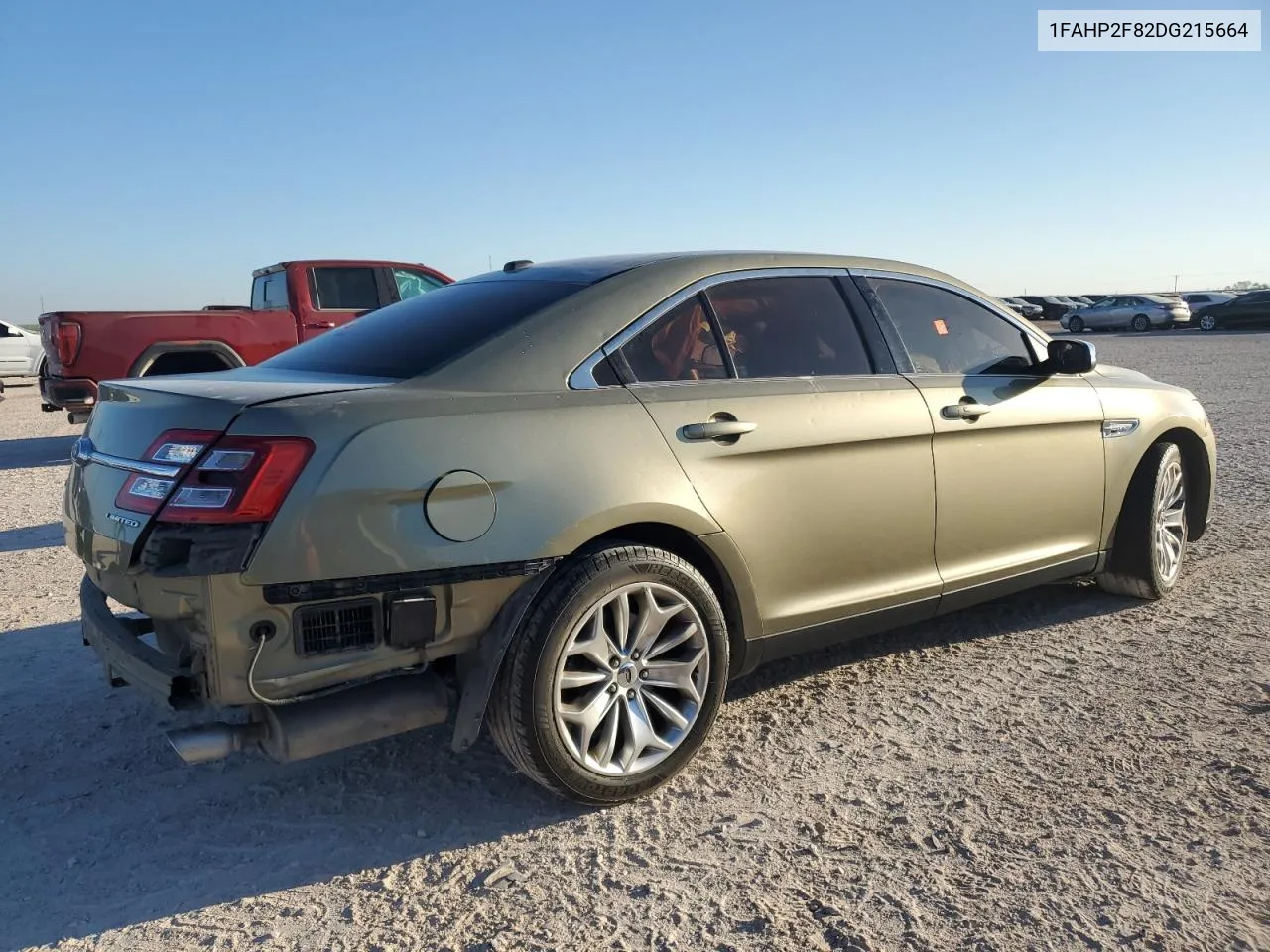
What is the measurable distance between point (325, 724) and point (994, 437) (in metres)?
2.76

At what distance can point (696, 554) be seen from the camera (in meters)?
3.25

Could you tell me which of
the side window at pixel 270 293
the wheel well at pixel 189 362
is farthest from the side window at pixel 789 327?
the side window at pixel 270 293

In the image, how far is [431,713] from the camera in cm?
282

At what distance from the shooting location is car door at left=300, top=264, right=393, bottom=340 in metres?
11.0

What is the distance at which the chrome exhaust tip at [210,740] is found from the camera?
2615 mm

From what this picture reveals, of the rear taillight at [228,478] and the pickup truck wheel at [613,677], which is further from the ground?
the rear taillight at [228,478]

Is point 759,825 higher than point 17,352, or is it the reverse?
point 17,352

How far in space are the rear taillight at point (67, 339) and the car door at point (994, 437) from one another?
26.9 ft

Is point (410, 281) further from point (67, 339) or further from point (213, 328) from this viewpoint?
point (67, 339)

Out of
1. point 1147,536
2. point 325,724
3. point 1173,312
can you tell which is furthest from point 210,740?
point 1173,312

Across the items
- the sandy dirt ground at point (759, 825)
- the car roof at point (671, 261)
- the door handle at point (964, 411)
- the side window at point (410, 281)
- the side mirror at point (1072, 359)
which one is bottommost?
the sandy dirt ground at point (759, 825)

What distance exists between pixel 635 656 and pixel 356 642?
85 centimetres

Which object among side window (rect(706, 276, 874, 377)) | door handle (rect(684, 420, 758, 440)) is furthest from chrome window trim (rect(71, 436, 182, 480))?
side window (rect(706, 276, 874, 377))

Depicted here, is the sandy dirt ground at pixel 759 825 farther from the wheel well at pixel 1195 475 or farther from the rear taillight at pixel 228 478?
the wheel well at pixel 1195 475
